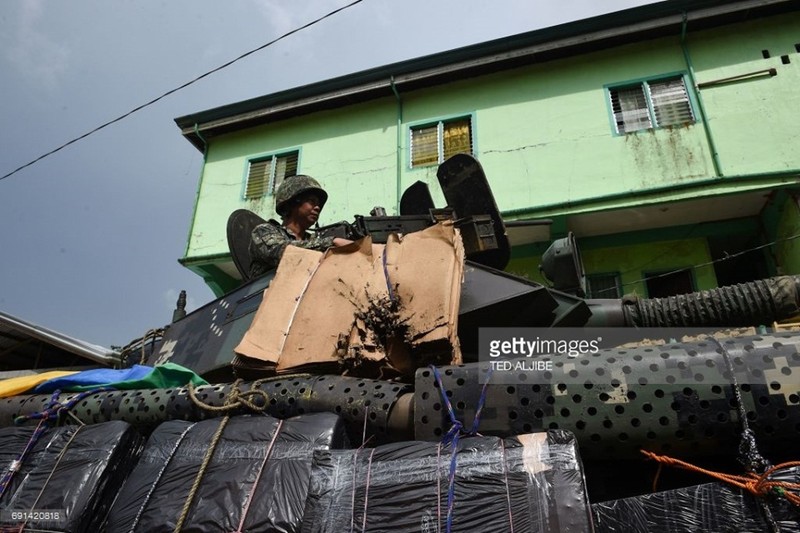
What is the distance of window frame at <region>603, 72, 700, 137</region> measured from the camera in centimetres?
968

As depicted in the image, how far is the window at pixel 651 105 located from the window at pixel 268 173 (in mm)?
6665

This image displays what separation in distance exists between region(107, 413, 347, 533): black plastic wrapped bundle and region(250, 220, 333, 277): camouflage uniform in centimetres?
190

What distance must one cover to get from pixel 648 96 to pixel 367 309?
8.76m

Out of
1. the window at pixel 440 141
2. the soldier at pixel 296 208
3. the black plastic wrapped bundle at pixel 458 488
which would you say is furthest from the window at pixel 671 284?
the black plastic wrapped bundle at pixel 458 488

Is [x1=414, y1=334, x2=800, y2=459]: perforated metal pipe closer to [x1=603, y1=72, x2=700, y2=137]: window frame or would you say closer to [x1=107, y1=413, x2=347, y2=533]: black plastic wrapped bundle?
[x1=107, y1=413, x2=347, y2=533]: black plastic wrapped bundle

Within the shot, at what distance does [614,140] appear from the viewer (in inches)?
385

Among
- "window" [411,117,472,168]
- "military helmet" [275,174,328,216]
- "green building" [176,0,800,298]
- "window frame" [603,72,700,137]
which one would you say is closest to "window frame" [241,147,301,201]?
"green building" [176,0,800,298]

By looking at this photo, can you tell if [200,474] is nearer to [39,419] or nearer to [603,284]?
[39,419]

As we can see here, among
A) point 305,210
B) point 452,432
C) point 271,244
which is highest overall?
point 305,210

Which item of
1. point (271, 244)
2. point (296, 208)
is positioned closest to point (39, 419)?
point (271, 244)

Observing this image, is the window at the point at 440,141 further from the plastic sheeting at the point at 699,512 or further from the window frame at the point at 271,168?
the plastic sheeting at the point at 699,512

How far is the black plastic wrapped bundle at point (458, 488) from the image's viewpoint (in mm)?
1872

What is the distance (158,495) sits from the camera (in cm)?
256

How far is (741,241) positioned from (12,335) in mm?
12247
